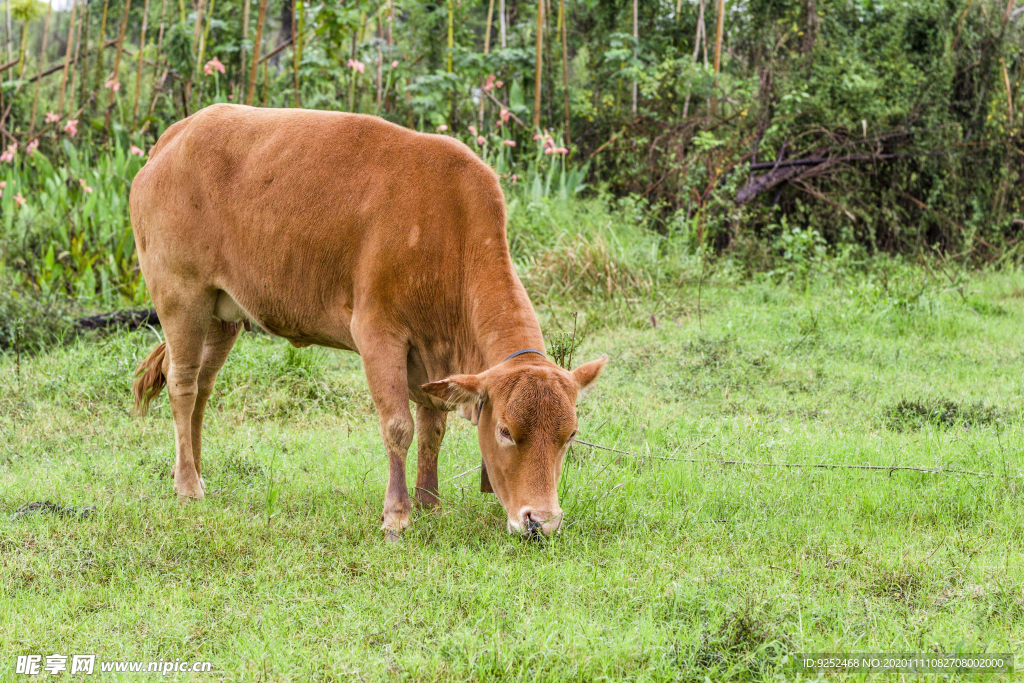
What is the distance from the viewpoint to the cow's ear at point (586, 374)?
4.01 m

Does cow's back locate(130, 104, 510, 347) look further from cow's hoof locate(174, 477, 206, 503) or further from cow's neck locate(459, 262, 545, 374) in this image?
cow's hoof locate(174, 477, 206, 503)

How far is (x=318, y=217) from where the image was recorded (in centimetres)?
449

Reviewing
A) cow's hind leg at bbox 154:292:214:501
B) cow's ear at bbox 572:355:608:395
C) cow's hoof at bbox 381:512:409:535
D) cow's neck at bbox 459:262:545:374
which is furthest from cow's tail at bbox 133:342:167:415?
cow's ear at bbox 572:355:608:395

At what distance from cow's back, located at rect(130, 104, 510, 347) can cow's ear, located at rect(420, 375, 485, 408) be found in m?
0.55

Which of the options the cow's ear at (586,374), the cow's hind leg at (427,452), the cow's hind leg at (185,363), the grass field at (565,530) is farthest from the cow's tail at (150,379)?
the cow's ear at (586,374)

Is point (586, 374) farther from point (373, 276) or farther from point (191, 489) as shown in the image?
point (191, 489)

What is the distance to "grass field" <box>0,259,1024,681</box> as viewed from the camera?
315 centimetres

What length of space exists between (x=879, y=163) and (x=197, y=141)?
29.3 feet

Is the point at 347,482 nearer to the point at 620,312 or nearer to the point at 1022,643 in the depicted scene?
the point at 1022,643

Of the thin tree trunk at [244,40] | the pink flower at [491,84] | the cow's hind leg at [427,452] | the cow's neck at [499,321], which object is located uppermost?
the thin tree trunk at [244,40]

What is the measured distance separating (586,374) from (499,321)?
0.45 meters

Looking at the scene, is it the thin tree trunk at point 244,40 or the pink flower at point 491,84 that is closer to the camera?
the thin tree trunk at point 244,40

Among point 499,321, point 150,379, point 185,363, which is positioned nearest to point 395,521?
point 499,321

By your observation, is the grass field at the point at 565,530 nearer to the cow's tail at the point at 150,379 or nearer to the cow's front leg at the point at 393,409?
the cow's front leg at the point at 393,409
